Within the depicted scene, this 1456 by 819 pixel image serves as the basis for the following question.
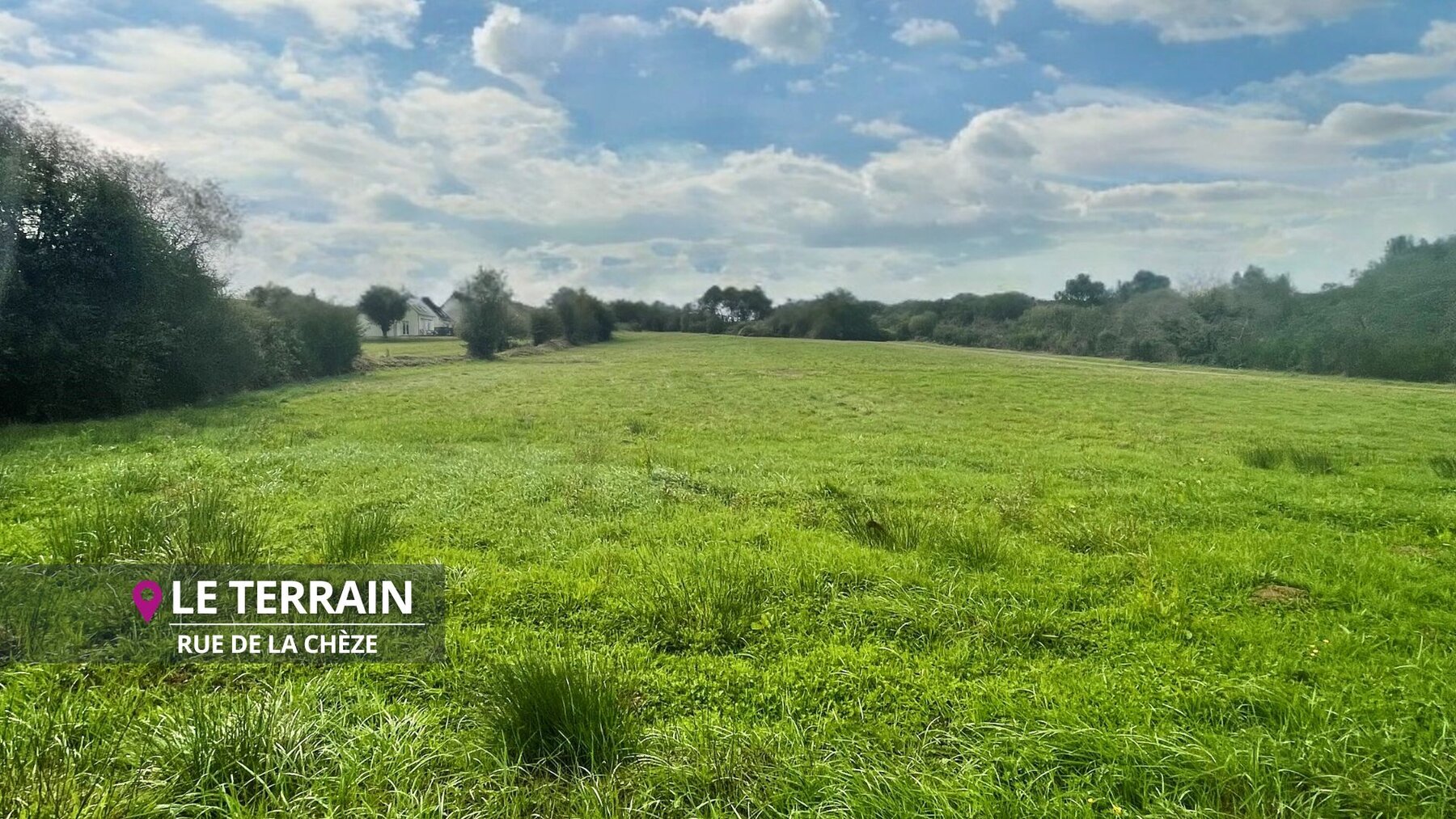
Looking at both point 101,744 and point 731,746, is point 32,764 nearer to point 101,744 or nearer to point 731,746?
point 101,744

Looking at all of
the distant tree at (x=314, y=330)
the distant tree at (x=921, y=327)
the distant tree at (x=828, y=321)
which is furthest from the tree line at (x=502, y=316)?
the distant tree at (x=921, y=327)

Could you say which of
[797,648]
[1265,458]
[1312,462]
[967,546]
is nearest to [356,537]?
[797,648]

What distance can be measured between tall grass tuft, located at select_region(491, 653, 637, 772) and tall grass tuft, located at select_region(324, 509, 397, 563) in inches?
129

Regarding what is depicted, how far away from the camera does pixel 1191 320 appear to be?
209ft

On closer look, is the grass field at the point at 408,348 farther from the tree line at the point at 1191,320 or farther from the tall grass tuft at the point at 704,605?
the tall grass tuft at the point at 704,605

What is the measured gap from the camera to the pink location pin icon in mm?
4699

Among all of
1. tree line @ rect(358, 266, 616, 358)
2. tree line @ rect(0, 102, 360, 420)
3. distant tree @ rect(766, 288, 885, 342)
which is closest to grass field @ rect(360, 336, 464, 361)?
tree line @ rect(358, 266, 616, 358)

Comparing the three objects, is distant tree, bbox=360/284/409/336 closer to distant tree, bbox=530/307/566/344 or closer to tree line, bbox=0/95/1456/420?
tree line, bbox=0/95/1456/420

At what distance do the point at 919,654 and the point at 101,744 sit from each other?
15.2 feet

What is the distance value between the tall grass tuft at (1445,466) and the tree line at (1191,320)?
44156mm

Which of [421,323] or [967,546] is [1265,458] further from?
[421,323]

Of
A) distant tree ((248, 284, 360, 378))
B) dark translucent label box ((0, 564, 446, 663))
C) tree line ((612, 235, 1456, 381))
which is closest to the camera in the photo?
dark translucent label box ((0, 564, 446, 663))

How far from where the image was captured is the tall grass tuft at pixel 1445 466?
10.7 meters

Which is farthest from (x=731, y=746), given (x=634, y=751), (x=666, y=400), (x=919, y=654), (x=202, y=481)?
(x=666, y=400)
